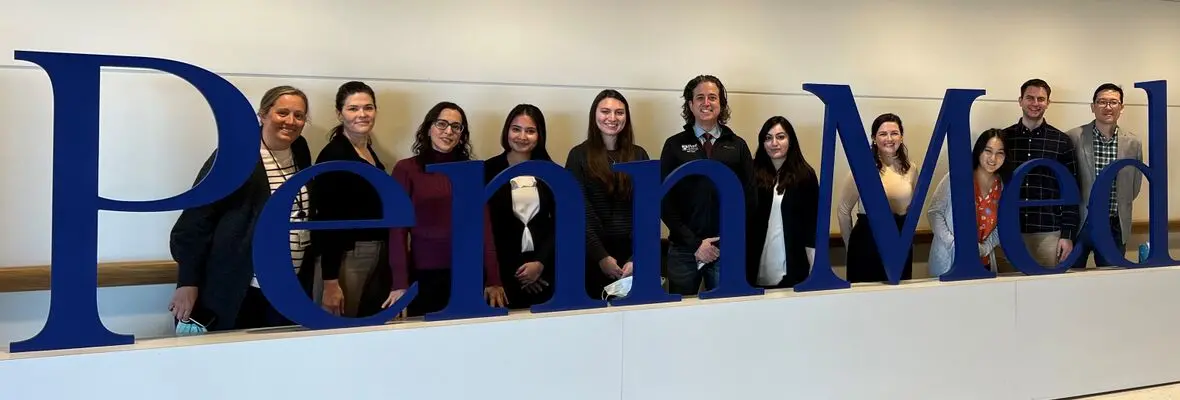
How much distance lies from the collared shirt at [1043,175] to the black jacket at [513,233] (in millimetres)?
2310

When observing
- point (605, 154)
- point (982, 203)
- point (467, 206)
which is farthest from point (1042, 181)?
point (467, 206)

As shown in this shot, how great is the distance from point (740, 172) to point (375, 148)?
1562mm

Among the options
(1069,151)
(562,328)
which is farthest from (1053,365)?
(562,328)

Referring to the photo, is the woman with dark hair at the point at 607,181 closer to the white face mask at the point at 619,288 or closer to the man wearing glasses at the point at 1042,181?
the white face mask at the point at 619,288

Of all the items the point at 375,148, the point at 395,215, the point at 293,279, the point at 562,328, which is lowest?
the point at 562,328

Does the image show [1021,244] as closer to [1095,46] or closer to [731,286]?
[731,286]

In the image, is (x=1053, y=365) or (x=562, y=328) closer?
(x=562, y=328)

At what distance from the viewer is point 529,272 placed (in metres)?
3.11

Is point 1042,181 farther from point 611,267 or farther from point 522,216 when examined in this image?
point 522,216

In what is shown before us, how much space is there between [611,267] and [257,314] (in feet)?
4.25

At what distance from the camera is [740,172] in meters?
3.34

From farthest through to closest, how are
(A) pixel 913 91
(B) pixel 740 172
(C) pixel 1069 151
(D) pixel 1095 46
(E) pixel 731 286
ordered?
(D) pixel 1095 46
(A) pixel 913 91
(C) pixel 1069 151
(B) pixel 740 172
(E) pixel 731 286

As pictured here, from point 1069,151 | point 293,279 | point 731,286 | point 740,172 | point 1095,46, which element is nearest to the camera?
point 293,279

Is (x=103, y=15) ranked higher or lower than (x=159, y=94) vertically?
higher
